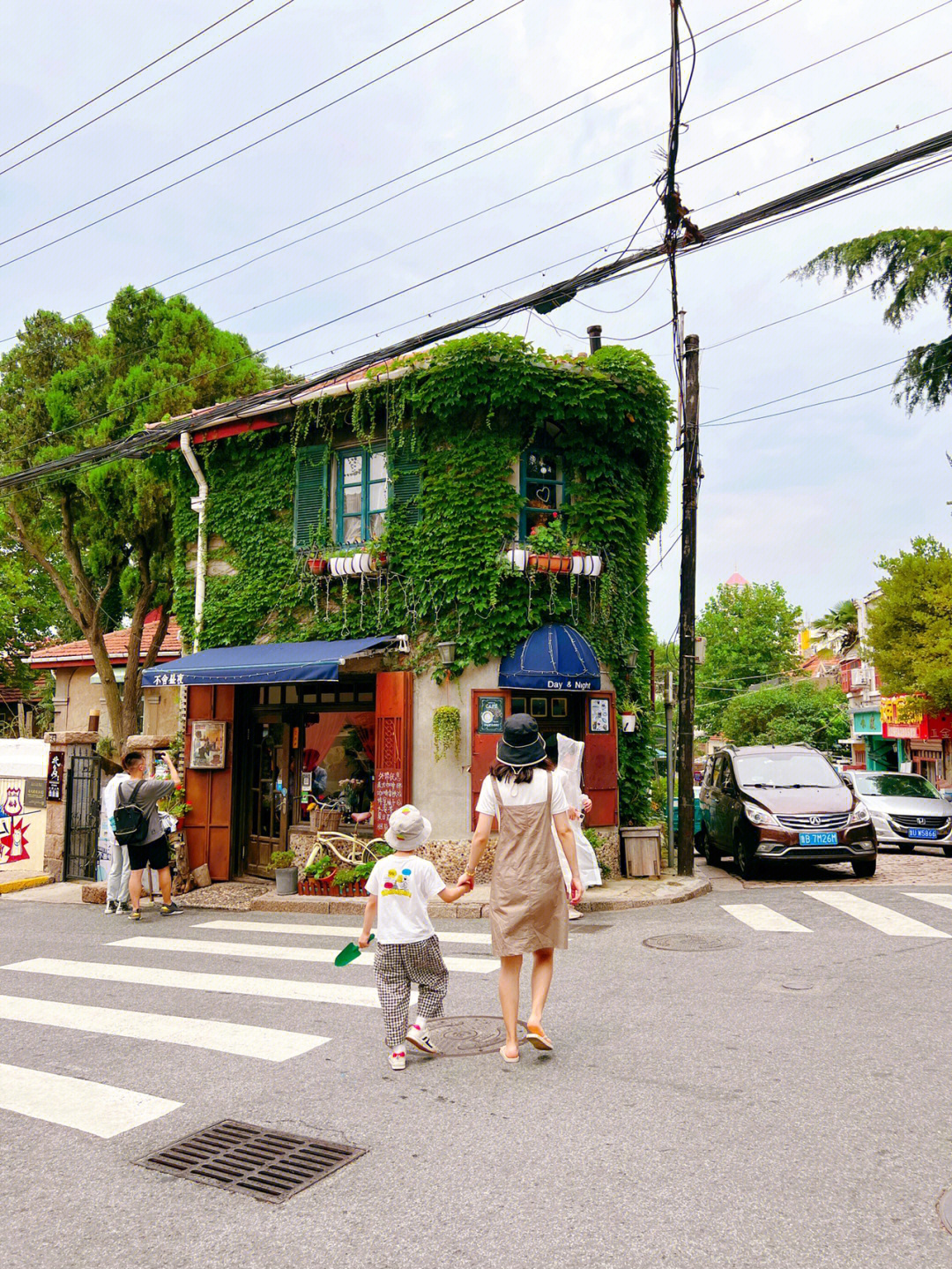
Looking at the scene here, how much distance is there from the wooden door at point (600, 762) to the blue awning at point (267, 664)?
3.02 metres

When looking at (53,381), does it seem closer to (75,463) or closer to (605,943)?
(75,463)

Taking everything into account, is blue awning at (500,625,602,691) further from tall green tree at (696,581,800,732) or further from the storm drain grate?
tall green tree at (696,581,800,732)

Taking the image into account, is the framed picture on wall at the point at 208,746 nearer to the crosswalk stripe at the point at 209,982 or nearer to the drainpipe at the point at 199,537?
the drainpipe at the point at 199,537

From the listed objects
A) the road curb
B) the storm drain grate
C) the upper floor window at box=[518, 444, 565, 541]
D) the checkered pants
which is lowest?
the road curb

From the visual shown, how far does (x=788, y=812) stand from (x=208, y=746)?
8412 millimetres

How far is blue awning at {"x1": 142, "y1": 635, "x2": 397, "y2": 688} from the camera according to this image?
12.9m

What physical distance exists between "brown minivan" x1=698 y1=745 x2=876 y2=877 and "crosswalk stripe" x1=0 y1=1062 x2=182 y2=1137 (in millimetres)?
10027

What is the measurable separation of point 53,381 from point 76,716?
9.24 metres

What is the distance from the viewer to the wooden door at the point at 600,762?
45.7 ft

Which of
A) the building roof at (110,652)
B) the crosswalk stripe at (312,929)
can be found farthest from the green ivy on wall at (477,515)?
the building roof at (110,652)

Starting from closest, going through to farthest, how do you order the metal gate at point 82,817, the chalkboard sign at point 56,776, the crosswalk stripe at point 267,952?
1. the crosswalk stripe at point 267,952
2. the metal gate at point 82,817
3. the chalkboard sign at point 56,776

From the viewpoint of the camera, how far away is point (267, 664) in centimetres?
1348

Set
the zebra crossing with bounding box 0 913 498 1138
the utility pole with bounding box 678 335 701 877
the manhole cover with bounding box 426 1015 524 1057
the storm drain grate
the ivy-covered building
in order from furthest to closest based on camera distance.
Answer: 1. the utility pole with bounding box 678 335 701 877
2. the ivy-covered building
3. the manhole cover with bounding box 426 1015 524 1057
4. the zebra crossing with bounding box 0 913 498 1138
5. the storm drain grate

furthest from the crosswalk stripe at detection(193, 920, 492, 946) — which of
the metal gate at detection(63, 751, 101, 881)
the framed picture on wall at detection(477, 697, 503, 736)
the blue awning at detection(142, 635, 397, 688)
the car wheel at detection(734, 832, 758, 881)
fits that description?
the car wheel at detection(734, 832, 758, 881)
